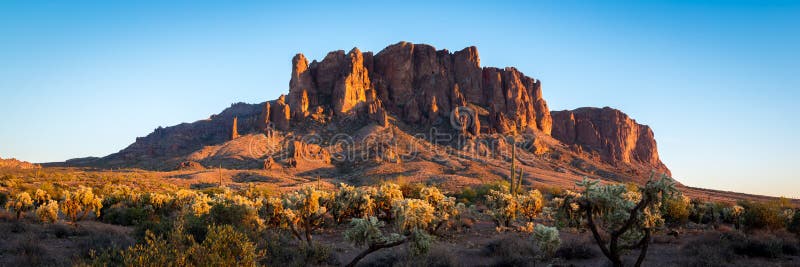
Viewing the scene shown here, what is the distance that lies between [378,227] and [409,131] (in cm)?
8271

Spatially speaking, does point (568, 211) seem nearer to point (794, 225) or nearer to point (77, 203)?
point (794, 225)

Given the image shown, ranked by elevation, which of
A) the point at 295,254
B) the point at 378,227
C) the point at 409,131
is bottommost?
the point at 295,254

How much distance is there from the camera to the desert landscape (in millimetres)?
10547

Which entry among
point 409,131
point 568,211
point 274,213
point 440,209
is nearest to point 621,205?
point 568,211

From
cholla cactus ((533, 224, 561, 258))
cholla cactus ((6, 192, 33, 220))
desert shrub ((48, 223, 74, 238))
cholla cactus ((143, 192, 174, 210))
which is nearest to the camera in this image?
cholla cactus ((533, 224, 561, 258))

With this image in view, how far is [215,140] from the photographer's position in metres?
97.9

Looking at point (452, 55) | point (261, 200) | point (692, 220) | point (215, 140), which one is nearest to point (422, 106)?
point (452, 55)

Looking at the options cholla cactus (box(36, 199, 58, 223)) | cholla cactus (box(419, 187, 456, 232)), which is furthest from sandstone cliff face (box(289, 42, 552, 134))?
cholla cactus (box(36, 199, 58, 223))

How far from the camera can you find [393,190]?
67.9ft

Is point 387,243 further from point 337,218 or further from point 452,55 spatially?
point 452,55

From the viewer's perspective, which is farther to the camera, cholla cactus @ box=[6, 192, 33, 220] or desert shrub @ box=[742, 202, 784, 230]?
desert shrub @ box=[742, 202, 784, 230]

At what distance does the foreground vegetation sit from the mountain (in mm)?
37706

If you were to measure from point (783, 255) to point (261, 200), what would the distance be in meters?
17.6

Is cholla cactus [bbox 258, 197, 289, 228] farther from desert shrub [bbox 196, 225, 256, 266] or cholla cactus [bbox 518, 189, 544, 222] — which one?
cholla cactus [bbox 518, 189, 544, 222]
